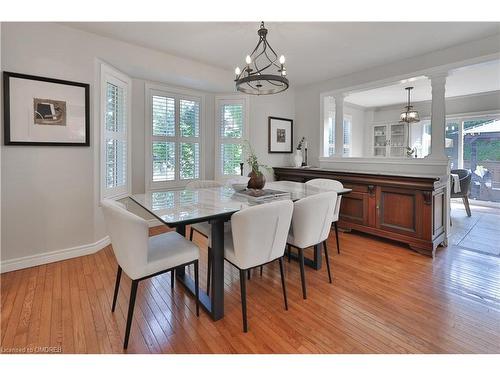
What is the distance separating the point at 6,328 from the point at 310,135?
4.72 metres

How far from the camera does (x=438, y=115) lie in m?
3.37

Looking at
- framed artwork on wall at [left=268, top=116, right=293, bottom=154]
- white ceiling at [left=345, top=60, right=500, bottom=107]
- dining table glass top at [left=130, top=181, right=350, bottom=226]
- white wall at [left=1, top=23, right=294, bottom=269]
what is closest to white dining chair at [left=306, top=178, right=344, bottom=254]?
dining table glass top at [left=130, top=181, right=350, bottom=226]

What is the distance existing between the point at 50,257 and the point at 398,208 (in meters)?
4.10

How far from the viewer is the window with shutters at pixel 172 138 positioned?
405 centimetres

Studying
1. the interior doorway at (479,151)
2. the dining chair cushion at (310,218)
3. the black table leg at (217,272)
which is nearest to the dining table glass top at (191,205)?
the black table leg at (217,272)

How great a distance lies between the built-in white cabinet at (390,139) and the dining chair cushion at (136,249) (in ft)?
23.1

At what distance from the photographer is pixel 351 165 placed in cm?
441

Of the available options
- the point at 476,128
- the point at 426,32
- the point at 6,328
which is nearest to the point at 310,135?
the point at 426,32

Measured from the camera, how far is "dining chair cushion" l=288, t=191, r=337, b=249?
6.73 feet

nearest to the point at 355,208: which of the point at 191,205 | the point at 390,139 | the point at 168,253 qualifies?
the point at 191,205

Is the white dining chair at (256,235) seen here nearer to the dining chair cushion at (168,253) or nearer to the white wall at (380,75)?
the dining chair cushion at (168,253)

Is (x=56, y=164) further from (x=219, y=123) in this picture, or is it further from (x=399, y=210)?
(x=399, y=210)

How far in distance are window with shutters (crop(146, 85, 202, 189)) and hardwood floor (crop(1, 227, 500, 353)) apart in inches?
69.0
